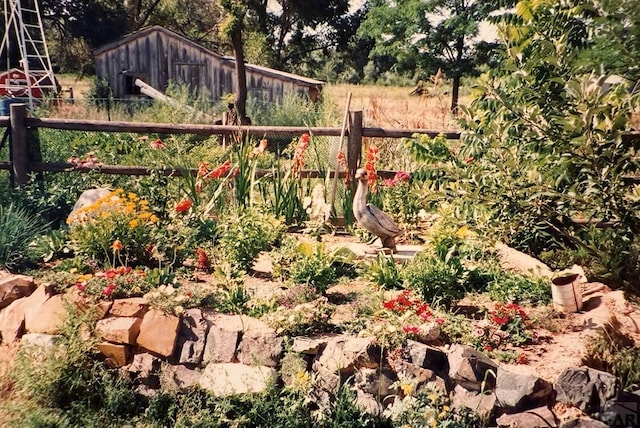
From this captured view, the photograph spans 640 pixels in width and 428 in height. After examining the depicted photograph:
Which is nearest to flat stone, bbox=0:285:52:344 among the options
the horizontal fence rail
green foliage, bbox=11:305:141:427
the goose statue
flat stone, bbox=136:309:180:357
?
green foliage, bbox=11:305:141:427

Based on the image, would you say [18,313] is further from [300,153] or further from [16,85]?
[16,85]

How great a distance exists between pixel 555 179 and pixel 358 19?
94.8 feet

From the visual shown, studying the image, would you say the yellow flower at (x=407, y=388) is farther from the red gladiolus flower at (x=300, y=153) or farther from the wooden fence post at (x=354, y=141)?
the wooden fence post at (x=354, y=141)

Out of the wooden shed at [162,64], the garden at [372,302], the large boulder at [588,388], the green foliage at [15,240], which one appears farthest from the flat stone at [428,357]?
the wooden shed at [162,64]

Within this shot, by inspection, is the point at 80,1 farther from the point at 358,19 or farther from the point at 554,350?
the point at 554,350

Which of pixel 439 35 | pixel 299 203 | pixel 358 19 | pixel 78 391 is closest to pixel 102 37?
pixel 358 19

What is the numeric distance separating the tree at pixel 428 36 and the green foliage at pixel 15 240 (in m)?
17.7

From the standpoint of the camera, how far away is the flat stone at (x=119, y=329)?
179 inches

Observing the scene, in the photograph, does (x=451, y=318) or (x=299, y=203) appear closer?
(x=451, y=318)

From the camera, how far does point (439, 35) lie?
2223 centimetres

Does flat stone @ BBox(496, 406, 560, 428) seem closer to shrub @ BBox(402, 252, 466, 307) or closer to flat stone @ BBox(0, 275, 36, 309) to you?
shrub @ BBox(402, 252, 466, 307)

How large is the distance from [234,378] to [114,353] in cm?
95

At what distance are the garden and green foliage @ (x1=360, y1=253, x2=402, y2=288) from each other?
17mm

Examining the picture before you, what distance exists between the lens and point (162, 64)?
21.5m
